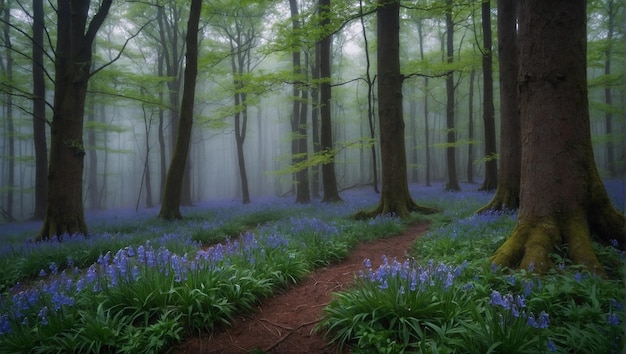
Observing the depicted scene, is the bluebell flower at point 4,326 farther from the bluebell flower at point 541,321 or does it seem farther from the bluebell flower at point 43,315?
the bluebell flower at point 541,321

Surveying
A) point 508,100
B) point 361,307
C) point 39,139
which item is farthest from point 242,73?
point 361,307

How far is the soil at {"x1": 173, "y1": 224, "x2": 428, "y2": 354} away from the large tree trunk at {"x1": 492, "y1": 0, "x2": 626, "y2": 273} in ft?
7.06

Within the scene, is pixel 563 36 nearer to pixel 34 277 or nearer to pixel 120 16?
pixel 34 277

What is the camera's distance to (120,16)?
14.7 metres

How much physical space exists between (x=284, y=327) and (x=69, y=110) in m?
7.71

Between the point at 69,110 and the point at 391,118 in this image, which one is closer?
the point at 69,110

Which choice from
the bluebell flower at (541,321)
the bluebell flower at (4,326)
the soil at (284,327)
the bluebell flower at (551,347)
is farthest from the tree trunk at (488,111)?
the bluebell flower at (4,326)

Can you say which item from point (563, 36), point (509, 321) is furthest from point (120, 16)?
point (509, 321)

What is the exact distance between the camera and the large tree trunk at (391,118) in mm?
8453

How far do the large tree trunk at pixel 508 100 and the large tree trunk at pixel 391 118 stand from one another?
2.35m

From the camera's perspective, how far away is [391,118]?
8.48m

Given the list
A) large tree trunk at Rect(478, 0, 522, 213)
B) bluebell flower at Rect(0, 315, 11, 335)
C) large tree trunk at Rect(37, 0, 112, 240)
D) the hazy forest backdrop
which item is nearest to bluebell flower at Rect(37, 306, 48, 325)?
bluebell flower at Rect(0, 315, 11, 335)

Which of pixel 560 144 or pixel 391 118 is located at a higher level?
pixel 391 118

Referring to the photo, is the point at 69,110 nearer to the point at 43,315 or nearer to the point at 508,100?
the point at 43,315
